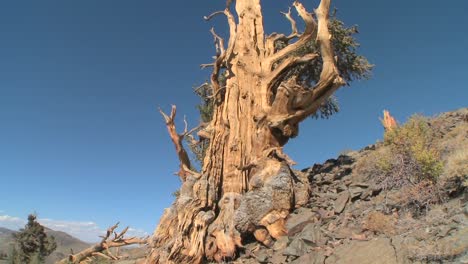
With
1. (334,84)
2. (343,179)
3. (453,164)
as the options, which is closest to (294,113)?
(334,84)

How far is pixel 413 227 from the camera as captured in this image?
694cm

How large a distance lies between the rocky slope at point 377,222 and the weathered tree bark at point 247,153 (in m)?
0.66

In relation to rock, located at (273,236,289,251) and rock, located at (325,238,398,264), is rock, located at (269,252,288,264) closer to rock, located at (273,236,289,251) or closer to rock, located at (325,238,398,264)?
rock, located at (273,236,289,251)

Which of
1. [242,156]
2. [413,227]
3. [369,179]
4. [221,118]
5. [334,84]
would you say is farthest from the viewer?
[221,118]

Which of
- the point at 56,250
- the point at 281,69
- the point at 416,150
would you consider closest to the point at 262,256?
the point at 416,150

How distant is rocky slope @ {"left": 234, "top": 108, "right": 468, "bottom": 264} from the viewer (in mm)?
6082

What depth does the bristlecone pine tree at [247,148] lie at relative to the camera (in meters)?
10.4

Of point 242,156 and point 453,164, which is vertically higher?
point 242,156

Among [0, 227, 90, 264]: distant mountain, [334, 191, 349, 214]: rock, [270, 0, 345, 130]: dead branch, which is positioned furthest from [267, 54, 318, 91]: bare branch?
[0, 227, 90, 264]: distant mountain

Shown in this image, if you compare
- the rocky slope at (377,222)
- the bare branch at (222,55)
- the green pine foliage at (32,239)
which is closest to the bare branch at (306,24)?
the bare branch at (222,55)

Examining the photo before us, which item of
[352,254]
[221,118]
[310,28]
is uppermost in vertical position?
[310,28]

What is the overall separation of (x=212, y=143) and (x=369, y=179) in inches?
195

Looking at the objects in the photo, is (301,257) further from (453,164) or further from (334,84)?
(334,84)

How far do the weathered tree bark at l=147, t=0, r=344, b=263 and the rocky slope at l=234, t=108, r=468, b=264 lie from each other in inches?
26.0
